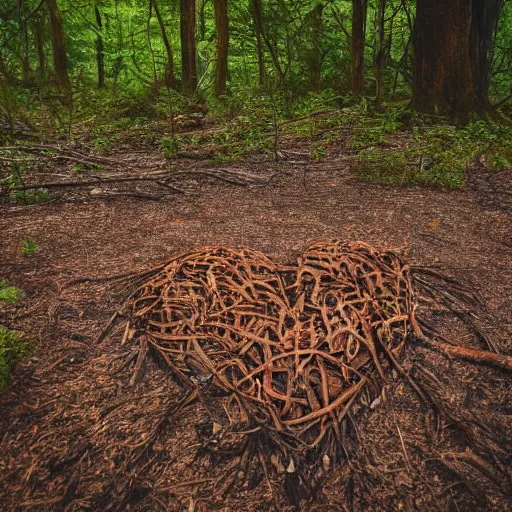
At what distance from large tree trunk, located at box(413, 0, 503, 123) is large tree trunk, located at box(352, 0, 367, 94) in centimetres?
167

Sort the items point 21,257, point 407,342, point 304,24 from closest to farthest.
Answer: point 407,342 → point 21,257 → point 304,24

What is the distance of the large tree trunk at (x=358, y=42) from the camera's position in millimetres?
8375

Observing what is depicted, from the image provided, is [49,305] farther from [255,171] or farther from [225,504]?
[255,171]

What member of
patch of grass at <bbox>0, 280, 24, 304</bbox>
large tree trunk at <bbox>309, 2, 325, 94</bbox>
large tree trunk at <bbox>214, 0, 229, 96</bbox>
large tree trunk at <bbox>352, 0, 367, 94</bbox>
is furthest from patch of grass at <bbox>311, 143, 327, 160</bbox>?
large tree trunk at <bbox>214, 0, 229, 96</bbox>

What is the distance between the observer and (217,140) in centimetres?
665

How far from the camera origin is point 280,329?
2117 millimetres

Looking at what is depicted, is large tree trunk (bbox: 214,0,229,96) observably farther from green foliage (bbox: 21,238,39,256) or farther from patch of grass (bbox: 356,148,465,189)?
green foliage (bbox: 21,238,39,256)

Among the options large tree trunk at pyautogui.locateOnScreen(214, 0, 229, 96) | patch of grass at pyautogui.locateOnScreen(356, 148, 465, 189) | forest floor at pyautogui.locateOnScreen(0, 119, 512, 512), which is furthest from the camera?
large tree trunk at pyautogui.locateOnScreen(214, 0, 229, 96)

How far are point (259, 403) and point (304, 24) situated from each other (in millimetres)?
7043

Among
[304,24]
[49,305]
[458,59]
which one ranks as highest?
[304,24]

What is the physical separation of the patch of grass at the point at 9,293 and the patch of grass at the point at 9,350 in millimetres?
297

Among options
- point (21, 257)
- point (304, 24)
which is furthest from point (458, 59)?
point (21, 257)

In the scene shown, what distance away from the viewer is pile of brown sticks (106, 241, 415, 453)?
1.82 m

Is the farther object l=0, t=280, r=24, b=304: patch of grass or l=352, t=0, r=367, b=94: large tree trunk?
l=352, t=0, r=367, b=94: large tree trunk
